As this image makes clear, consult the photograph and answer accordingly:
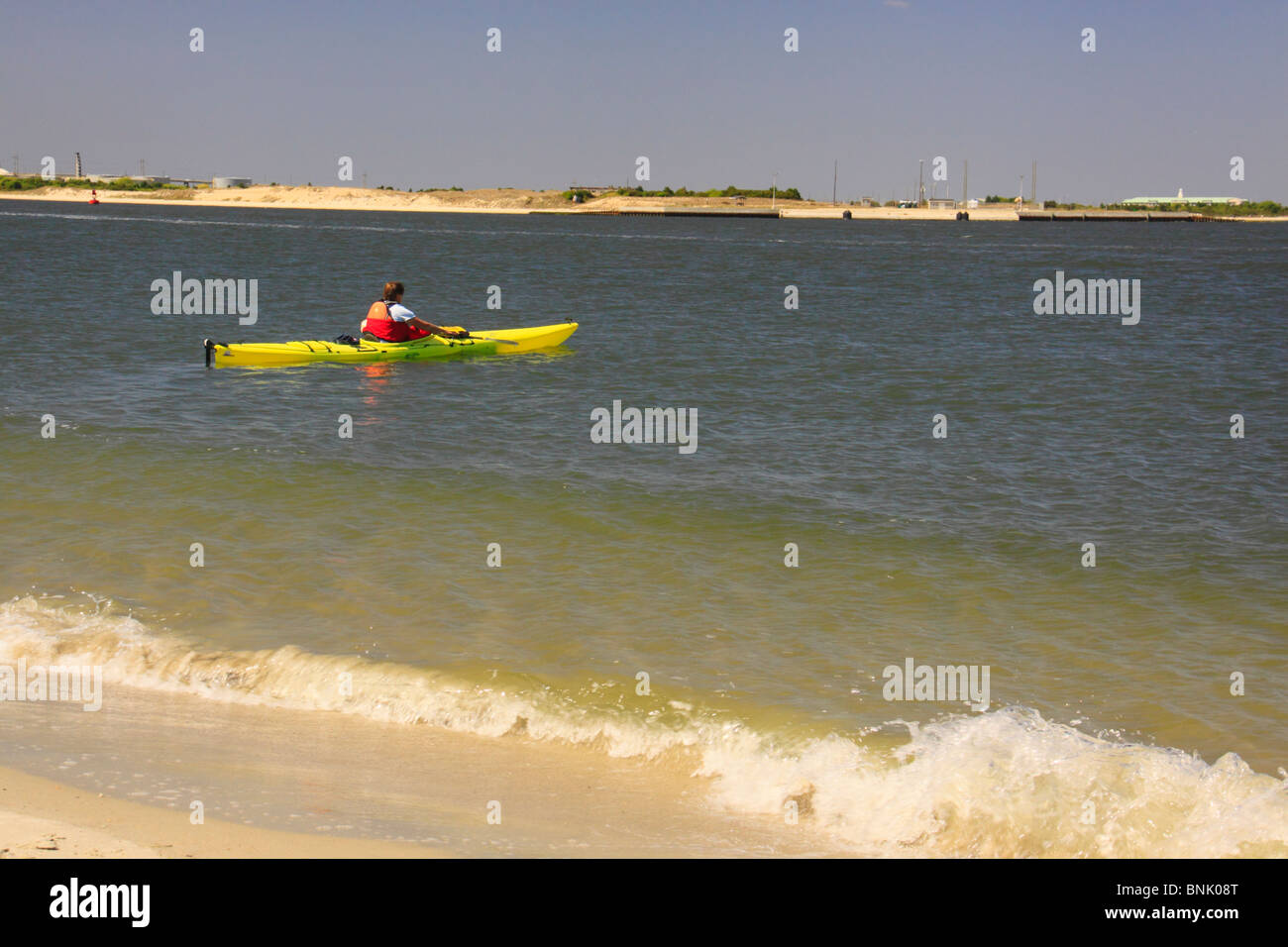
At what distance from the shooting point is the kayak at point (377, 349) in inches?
853

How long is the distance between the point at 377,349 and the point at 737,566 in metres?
13.8

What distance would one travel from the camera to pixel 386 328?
23000 mm

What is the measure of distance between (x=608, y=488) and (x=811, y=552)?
3.08 m

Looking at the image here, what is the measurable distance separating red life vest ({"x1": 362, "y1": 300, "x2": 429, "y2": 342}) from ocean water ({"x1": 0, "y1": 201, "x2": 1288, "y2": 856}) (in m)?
0.74

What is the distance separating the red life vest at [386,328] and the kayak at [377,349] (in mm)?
109

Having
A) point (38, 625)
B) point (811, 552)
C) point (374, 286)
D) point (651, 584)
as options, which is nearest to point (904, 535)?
point (811, 552)

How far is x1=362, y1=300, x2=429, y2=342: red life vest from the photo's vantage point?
75.4ft
